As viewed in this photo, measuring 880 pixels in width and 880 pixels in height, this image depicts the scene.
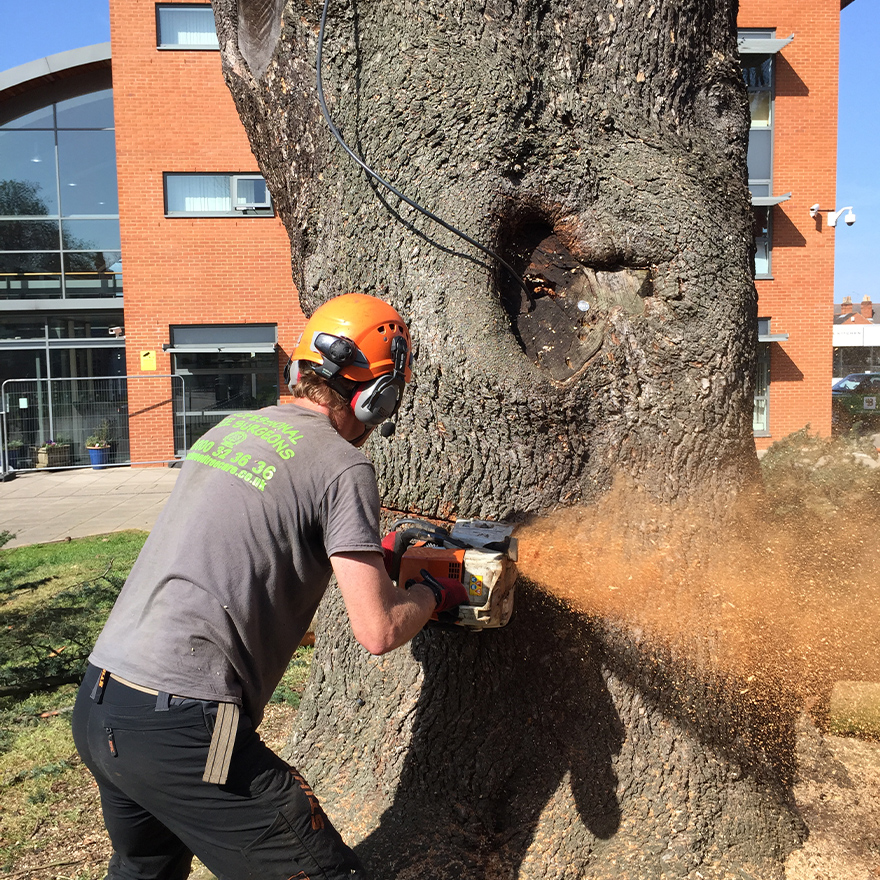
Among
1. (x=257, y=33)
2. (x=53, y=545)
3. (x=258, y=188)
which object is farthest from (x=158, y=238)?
(x=257, y=33)

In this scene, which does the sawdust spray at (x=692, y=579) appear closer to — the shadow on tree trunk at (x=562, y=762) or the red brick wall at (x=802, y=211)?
the shadow on tree trunk at (x=562, y=762)

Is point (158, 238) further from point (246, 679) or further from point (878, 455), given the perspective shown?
point (246, 679)

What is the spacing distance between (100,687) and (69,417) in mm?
16179

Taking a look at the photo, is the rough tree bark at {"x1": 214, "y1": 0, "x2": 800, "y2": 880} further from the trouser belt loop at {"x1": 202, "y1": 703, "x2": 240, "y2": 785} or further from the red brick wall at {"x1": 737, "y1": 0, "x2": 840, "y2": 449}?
the red brick wall at {"x1": 737, "y1": 0, "x2": 840, "y2": 449}

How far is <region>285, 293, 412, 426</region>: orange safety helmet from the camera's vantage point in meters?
2.02

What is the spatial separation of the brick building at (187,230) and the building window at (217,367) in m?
0.04

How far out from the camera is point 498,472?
2654 mm

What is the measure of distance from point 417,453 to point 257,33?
1.79 metres

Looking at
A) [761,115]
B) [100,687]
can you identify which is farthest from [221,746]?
[761,115]

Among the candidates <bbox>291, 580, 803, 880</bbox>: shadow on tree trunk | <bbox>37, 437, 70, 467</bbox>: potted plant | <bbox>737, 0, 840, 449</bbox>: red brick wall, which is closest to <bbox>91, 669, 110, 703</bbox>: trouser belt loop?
<bbox>291, 580, 803, 880</bbox>: shadow on tree trunk

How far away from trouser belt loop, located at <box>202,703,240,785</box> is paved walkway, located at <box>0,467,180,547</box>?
853 centimetres

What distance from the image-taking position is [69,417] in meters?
16.4

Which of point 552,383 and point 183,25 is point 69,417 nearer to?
point 183,25

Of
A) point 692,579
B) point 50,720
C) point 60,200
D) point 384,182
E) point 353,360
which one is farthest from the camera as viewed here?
point 60,200
